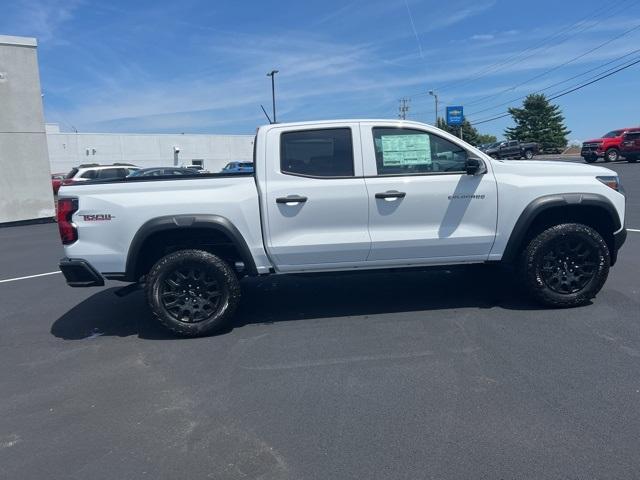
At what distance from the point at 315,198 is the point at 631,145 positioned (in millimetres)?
30857

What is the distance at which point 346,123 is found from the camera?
18.4ft

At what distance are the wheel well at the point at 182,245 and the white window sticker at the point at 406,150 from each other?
1.76m

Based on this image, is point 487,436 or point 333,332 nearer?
point 487,436

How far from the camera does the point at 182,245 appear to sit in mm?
5559

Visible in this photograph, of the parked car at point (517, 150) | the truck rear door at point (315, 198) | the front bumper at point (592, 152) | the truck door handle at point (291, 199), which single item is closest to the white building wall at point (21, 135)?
the truck rear door at point (315, 198)

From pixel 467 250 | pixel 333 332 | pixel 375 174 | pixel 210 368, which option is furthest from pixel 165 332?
pixel 467 250

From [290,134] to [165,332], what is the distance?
235 cm

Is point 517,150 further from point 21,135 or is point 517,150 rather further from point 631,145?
point 21,135

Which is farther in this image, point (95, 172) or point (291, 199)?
point (95, 172)

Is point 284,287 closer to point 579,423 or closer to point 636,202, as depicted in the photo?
point 579,423

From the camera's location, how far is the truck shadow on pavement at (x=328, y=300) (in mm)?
5902

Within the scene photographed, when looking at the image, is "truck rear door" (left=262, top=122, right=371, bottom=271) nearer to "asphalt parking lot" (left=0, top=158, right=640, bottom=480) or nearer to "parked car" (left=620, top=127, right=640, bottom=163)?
"asphalt parking lot" (left=0, top=158, right=640, bottom=480)

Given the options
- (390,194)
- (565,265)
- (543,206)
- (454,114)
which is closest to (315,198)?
(390,194)

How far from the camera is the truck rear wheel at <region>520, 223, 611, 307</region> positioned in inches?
221
